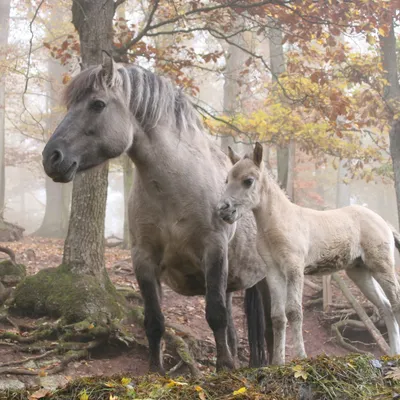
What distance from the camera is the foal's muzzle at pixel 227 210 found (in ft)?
12.8

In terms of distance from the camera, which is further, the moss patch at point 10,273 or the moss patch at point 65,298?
the moss patch at point 10,273

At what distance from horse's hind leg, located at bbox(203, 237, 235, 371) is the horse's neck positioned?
47 cm

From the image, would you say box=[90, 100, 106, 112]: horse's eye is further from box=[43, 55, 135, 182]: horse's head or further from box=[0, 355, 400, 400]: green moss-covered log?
box=[0, 355, 400, 400]: green moss-covered log

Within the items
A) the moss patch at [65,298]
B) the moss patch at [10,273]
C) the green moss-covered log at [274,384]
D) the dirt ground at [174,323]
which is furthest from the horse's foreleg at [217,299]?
the moss patch at [10,273]

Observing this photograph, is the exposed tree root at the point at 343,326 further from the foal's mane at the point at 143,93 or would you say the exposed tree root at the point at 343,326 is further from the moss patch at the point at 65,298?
the foal's mane at the point at 143,93

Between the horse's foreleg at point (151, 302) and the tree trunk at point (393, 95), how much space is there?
26.8 feet

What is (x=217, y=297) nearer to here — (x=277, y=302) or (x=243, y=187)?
(x=277, y=302)

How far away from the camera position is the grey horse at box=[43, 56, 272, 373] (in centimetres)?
428

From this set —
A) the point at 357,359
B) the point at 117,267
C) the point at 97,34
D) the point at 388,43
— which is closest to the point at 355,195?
the point at 388,43

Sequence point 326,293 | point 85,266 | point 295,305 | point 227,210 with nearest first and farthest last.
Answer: point 227,210, point 295,305, point 85,266, point 326,293

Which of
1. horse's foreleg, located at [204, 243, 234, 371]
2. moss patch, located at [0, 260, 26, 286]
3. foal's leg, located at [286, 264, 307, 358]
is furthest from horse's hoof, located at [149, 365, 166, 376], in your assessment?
moss patch, located at [0, 260, 26, 286]

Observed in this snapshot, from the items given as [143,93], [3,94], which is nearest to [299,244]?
[143,93]

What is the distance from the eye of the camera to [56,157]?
399 cm

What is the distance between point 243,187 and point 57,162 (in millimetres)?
1555
